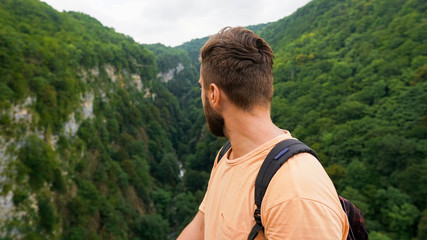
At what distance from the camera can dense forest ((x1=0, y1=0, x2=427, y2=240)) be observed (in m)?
23.4

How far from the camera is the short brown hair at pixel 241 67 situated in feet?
6.55

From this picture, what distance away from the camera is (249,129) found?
2027 mm

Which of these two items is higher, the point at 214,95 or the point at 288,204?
the point at 214,95

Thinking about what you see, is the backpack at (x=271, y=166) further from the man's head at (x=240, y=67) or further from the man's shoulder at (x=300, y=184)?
the man's head at (x=240, y=67)

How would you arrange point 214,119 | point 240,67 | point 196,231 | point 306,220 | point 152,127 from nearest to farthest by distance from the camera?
point 306,220
point 240,67
point 214,119
point 196,231
point 152,127

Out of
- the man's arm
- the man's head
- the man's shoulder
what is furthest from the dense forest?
the man's shoulder

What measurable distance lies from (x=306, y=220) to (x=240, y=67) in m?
1.15

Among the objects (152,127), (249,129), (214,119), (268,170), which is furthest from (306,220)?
(152,127)

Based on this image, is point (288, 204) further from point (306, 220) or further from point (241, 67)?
point (241, 67)

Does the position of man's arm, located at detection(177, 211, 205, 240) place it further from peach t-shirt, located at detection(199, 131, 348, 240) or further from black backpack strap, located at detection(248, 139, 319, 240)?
black backpack strap, located at detection(248, 139, 319, 240)

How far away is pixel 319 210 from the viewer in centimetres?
133

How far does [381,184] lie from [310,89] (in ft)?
93.0

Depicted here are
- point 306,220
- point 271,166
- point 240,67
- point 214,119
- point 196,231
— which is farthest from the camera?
point 196,231

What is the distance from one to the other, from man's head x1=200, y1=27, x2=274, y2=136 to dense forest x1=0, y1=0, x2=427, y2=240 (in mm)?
Result: 23472
